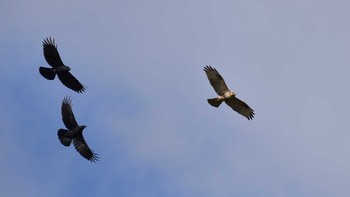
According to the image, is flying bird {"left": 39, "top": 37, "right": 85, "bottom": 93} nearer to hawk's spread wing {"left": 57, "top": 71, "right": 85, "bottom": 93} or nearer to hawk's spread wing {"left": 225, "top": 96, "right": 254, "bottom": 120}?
hawk's spread wing {"left": 57, "top": 71, "right": 85, "bottom": 93}

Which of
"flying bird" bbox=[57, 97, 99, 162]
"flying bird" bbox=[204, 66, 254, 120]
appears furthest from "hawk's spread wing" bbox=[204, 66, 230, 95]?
"flying bird" bbox=[57, 97, 99, 162]

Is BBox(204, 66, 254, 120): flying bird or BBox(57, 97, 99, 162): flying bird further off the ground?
BBox(204, 66, 254, 120): flying bird

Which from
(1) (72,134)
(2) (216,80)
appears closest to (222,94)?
(2) (216,80)

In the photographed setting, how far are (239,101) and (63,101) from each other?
8519 mm

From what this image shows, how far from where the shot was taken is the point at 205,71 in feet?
123

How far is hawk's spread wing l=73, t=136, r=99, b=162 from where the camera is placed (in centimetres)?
4031

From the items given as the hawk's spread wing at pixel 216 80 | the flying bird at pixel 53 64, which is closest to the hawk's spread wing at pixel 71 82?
the flying bird at pixel 53 64

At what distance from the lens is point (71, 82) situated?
4050 centimetres

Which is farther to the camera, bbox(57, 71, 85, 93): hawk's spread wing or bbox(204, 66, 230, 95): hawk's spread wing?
bbox(57, 71, 85, 93): hawk's spread wing

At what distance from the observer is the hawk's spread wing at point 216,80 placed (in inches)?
1479

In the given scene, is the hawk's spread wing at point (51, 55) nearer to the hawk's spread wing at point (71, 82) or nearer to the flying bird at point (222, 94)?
the hawk's spread wing at point (71, 82)

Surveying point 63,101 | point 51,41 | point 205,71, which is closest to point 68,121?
point 63,101

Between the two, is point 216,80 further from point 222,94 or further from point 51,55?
point 51,55

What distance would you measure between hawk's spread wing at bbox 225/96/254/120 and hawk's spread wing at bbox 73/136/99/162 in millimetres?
7389
